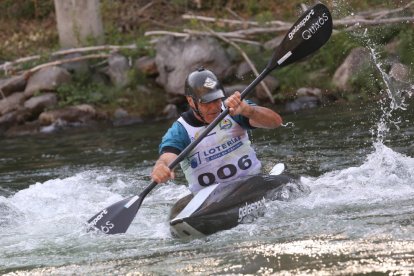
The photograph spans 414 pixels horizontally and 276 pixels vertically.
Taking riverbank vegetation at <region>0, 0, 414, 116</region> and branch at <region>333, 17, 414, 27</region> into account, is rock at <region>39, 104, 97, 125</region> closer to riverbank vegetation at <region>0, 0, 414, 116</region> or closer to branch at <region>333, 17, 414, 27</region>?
riverbank vegetation at <region>0, 0, 414, 116</region>

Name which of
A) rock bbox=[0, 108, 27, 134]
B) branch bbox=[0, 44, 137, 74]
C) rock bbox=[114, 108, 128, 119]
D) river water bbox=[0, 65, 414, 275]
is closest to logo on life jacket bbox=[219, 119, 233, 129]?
river water bbox=[0, 65, 414, 275]

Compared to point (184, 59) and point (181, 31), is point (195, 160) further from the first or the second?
point (181, 31)

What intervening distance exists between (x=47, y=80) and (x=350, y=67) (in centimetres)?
573

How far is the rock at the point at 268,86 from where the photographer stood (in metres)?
14.5

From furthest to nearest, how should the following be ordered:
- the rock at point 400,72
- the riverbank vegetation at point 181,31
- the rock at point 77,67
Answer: the rock at point 77,67 < the riverbank vegetation at point 181,31 < the rock at point 400,72

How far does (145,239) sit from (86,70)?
10.1 meters

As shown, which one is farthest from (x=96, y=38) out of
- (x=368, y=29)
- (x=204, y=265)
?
(x=204, y=265)

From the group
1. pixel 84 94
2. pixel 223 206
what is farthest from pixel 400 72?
pixel 223 206

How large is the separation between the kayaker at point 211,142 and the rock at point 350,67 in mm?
6995

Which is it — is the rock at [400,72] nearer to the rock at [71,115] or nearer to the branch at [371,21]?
the branch at [371,21]

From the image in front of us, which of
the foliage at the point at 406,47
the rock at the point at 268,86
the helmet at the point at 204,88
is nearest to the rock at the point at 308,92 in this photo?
the rock at the point at 268,86

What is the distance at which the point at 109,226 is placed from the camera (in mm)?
6668

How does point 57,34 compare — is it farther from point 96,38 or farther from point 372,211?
point 372,211

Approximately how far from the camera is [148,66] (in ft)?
51.9
